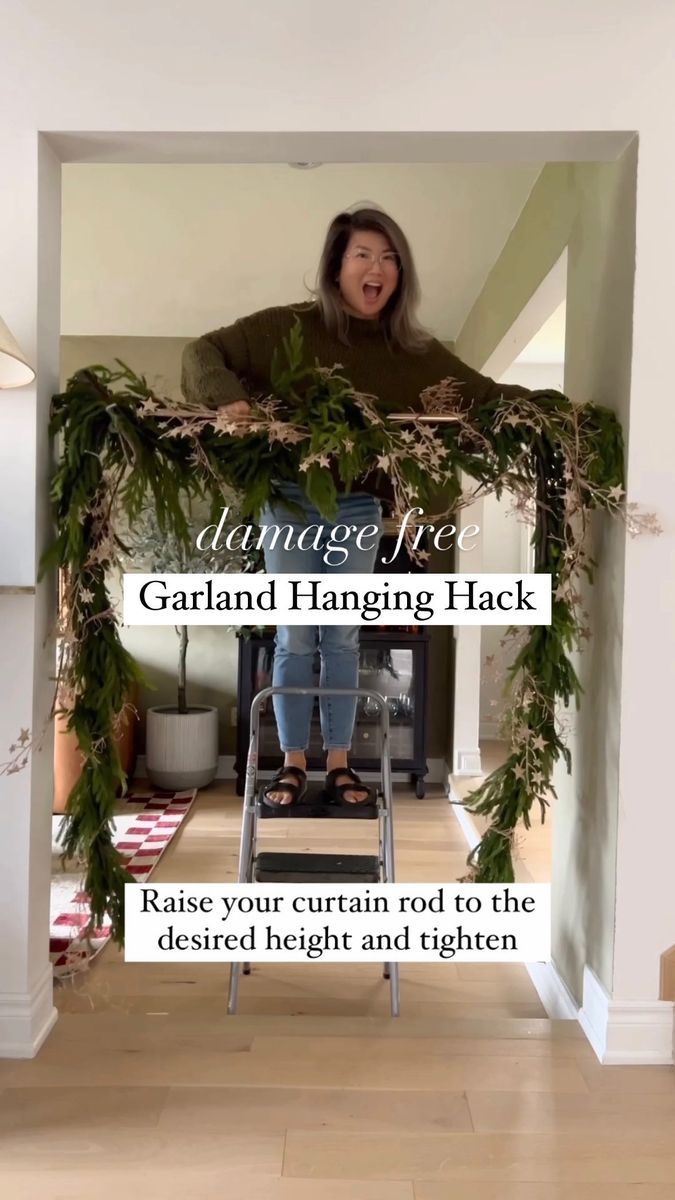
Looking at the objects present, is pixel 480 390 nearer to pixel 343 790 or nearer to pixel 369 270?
pixel 369 270

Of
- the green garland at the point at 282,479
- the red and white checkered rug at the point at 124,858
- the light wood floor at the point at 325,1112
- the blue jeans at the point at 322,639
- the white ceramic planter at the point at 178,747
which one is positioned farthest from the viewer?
the white ceramic planter at the point at 178,747

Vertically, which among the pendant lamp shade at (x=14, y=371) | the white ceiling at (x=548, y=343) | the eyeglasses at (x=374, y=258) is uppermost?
the white ceiling at (x=548, y=343)

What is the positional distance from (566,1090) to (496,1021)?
366mm

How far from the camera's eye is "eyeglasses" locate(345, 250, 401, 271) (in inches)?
92.4

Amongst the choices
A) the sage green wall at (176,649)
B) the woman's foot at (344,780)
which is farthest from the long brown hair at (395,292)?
the sage green wall at (176,649)

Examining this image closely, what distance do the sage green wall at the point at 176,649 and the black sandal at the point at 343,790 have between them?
2943 mm

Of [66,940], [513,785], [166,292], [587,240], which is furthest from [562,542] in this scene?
[166,292]

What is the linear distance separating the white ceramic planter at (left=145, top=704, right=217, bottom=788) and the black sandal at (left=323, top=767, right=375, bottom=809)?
270cm

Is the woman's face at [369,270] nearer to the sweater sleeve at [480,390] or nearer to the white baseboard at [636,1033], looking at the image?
the sweater sleeve at [480,390]

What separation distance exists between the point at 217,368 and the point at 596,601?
104cm

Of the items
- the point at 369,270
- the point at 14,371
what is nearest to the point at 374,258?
the point at 369,270

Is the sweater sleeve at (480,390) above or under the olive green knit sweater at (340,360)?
under

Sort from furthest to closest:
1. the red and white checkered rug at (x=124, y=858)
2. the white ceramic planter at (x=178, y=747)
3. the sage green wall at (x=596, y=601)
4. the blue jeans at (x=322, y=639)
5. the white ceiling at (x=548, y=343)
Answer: the white ceramic planter at (x=178, y=747) → the white ceiling at (x=548, y=343) → the red and white checkered rug at (x=124, y=858) → the blue jeans at (x=322, y=639) → the sage green wall at (x=596, y=601)

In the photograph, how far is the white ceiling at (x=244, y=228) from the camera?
10.9ft
